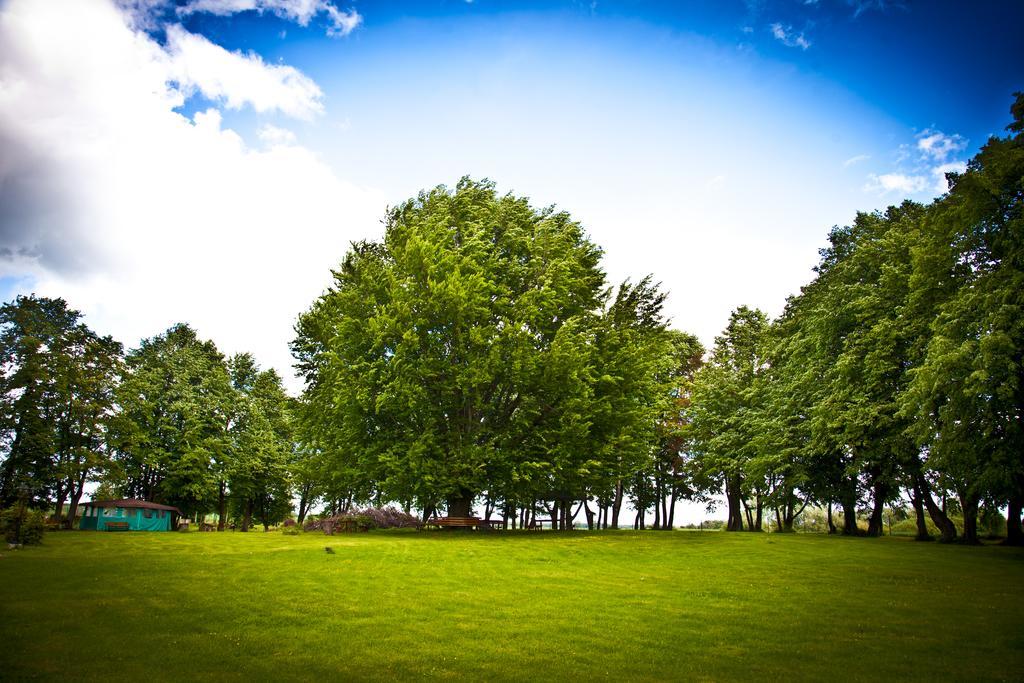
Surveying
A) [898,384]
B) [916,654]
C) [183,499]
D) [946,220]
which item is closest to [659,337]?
[898,384]

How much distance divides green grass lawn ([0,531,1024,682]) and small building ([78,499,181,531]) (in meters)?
22.4

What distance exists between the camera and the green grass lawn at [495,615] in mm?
10578

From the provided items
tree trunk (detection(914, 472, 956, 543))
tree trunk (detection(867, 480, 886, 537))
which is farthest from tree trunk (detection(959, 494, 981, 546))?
tree trunk (detection(867, 480, 886, 537))

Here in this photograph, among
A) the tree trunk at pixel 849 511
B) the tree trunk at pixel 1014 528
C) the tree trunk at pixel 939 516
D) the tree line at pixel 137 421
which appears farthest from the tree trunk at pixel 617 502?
the tree line at pixel 137 421

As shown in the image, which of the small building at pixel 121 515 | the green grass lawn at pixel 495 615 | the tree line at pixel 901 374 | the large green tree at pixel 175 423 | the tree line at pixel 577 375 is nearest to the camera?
the green grass lawn at pixel 495 615

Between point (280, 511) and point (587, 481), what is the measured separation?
143 ft

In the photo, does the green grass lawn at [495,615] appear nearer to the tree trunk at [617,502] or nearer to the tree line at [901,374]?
the tree line at [901,374]

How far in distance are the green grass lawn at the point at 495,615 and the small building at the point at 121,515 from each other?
881 inches

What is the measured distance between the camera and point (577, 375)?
3347 centimetres

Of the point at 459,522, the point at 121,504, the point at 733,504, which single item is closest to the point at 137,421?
the point at 121,504

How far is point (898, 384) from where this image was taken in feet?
108

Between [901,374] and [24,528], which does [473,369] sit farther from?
[901,374]

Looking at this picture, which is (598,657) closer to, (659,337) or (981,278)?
(981,278)

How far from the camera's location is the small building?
43219mm
